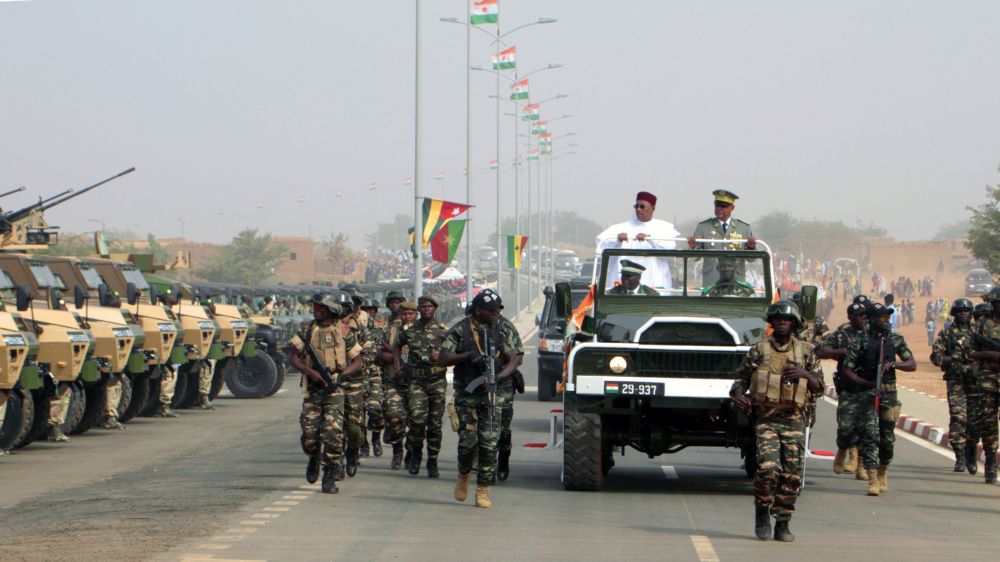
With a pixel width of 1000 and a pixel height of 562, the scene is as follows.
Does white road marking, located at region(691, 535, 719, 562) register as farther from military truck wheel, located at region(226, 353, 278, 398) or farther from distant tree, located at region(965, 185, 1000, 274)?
distant tree, located at region(965, 185, 1000, 274)

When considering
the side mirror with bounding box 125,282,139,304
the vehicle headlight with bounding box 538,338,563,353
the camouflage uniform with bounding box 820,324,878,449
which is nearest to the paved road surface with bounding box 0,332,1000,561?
the camouflage uniform with bounding box 820,324,878,449

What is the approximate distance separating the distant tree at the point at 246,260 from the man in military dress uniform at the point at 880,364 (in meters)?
81.7

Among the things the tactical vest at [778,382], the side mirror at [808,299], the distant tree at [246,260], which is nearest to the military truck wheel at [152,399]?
the side mirror at [808,299]

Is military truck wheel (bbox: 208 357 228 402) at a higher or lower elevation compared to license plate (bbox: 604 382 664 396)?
lower

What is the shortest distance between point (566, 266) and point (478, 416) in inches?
4141

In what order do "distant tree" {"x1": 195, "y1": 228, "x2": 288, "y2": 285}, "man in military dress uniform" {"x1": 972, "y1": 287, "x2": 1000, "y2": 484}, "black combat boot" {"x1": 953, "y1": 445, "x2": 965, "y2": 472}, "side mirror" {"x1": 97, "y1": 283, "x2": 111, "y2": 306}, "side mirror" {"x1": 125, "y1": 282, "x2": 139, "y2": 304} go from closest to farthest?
"man in military dress uniform" {"x1": 972, "y1": 287, "x2": 1000, "y2": 484}, "black combat boot" {"x1": 953, "y1": 445, "x2": 965, "y2": 472}, "side mirror" {"x1": 97, "y1": 283, "x2": 111, "y2": 306}, "side mirror" {"x1": 125, "y1": 282, "x2": 139, "y2": 304}, "distant tree" {"x1": 195, "y1": 228, "x2": 288, "y2": 285}

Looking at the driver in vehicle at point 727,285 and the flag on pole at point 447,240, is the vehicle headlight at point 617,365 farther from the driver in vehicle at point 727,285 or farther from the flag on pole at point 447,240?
the flag on pole at point 447,240

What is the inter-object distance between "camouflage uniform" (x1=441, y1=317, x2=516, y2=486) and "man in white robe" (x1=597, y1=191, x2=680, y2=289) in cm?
221

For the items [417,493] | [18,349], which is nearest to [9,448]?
[18,349]

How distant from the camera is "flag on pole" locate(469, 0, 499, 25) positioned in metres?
45.1

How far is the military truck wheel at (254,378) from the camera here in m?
28.7

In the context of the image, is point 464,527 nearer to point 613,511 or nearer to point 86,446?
point 613,511

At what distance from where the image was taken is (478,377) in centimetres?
1273

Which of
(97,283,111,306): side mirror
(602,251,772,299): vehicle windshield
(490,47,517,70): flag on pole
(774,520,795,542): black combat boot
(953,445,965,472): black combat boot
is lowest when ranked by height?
(953,445,965,472): black combat boot
